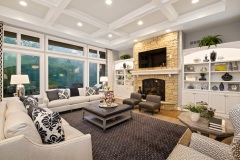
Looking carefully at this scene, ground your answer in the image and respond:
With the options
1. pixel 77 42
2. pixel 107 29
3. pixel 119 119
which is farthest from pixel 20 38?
pixel 119 119

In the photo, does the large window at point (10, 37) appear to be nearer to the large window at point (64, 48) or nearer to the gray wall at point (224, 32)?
the large window at point (64, 48)

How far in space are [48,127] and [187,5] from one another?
4462 mm

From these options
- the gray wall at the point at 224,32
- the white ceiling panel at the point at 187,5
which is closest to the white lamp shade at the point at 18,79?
the white ceiling panel at the point at 187,5

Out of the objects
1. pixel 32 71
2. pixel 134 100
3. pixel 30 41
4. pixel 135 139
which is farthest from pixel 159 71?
pixel 30 41

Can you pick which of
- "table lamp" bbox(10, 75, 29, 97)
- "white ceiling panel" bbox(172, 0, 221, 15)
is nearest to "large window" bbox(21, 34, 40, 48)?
"table lamp" bbox(10, 75, 29, 97)

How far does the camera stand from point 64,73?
5598 mm

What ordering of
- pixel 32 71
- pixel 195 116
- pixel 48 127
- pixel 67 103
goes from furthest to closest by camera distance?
pixel 32 71, pixel 67 103, pixel 195 116, pixel 48 127

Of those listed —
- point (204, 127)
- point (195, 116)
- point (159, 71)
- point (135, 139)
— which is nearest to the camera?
point (204, 127)

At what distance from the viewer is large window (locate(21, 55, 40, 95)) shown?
442cm

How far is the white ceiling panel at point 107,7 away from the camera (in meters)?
3.25

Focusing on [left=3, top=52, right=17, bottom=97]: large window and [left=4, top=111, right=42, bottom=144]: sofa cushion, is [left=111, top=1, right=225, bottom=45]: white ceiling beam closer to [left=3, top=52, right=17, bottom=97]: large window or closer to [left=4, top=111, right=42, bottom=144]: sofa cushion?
[left=4, top=111, right=42, bottom=144]: sofa cushion

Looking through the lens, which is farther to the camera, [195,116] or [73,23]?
[73,23]

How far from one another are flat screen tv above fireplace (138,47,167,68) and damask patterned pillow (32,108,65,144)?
463cm

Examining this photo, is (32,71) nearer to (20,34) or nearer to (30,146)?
(20,34)
